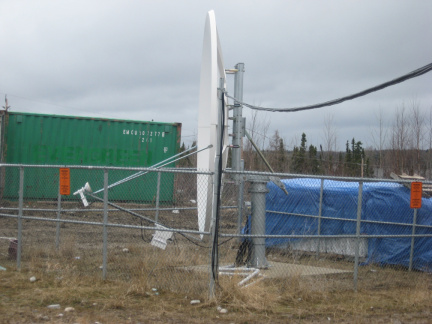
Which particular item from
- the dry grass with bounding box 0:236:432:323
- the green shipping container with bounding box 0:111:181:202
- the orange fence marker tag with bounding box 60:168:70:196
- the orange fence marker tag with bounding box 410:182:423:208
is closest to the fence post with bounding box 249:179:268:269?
the dry grass with bounding box 0:236:432:323

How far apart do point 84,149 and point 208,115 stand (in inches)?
434

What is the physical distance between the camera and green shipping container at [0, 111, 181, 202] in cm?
1655

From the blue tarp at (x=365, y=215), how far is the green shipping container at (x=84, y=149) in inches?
275

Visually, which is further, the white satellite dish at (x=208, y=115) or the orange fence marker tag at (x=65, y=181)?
the orange fence marker tag at (x=65, y=181)

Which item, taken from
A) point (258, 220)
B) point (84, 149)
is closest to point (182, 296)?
point (258, 220)

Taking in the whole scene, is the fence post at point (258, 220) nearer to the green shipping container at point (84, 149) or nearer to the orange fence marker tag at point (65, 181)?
the orange fence marker tag at point (65, 181)

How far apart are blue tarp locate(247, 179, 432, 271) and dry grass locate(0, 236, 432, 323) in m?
1.02

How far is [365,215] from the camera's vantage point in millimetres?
10086

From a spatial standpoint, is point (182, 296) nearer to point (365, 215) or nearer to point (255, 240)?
point (255, 240)

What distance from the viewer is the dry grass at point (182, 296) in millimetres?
5855

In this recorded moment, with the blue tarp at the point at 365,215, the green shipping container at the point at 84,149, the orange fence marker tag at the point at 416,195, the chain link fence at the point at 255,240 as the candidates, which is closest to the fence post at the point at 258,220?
the chain link fence at the point at 255,240

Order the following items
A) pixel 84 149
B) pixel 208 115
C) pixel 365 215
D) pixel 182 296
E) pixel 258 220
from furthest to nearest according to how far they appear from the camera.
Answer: pixel 84 149
pixel 365 215
pixel 258 220
pixel 208 115
pixel 182 296

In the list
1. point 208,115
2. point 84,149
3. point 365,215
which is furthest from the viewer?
point 84,149

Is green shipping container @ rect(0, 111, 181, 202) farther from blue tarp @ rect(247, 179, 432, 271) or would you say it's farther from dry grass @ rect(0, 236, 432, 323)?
dry grass @ rect(0, 236, 432, 323)
